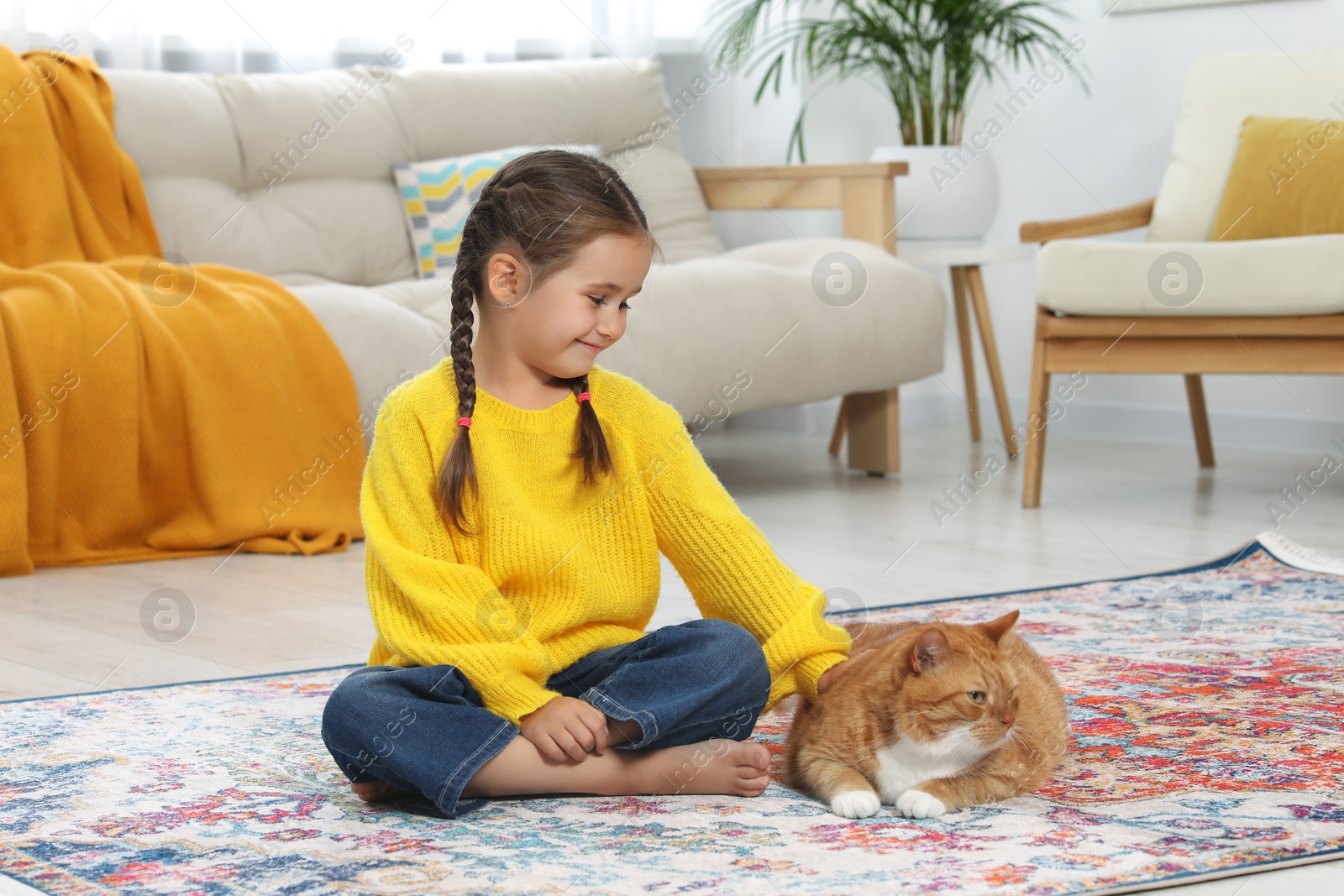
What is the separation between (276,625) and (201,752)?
0.57 metres

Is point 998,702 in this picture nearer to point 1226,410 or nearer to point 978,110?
point 1226,410

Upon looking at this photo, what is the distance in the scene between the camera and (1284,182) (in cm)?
295

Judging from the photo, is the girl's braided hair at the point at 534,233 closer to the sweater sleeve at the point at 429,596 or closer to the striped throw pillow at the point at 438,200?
the sweater sleeve at the point at 429,596

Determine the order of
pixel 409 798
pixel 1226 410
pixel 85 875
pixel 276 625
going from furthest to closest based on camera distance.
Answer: pixel 1226 410, pixel 276 625, pixel 409 798, pixel 85 875

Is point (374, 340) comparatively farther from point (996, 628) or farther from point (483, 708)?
point (996, 628)

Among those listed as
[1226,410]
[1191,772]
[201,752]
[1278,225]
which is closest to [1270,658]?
[1191,772]

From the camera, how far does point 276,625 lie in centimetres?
189

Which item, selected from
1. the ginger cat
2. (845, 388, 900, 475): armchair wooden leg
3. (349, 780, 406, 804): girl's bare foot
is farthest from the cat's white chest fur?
(845, 388, 900, 475): armchair wooden leg

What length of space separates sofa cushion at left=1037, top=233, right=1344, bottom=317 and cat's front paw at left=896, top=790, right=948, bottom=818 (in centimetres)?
168

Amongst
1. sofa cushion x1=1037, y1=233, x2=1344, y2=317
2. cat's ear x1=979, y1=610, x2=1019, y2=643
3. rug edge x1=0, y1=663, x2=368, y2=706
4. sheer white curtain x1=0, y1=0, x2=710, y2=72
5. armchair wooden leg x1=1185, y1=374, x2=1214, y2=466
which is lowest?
armchair wooden leg x1=1185, y1=374, x2=1214, y2=466

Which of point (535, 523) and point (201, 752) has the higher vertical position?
point (535, 523)

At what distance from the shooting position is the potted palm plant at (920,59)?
11.7 ft

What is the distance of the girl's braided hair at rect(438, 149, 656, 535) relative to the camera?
121 centimetres

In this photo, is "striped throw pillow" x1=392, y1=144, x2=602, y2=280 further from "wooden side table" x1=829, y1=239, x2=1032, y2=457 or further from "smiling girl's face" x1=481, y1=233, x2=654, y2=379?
"smiling girl's face" x1=481, y1=233, x2=654, y2=379
